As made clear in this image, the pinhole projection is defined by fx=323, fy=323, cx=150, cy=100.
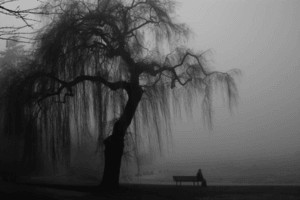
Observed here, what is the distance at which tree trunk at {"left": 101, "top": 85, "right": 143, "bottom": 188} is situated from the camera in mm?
11156

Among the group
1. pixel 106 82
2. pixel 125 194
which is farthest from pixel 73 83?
pixel 125 194

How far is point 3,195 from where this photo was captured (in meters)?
8.00

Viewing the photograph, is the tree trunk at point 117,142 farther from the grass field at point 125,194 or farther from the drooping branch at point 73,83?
the grass field at point 125,194

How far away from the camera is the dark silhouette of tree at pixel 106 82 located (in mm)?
10516

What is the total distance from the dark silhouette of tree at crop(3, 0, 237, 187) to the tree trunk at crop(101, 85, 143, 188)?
0.03 m

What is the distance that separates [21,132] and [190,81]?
6.29 metres

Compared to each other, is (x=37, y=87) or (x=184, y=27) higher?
(x=184, y=27)

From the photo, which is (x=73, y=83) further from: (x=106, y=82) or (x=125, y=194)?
(x=125, y=194)

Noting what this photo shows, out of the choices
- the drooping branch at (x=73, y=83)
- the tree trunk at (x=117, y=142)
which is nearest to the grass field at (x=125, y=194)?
the tree trunk at (x=117, y=142)

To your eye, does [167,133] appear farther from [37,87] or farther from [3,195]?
[3,195]

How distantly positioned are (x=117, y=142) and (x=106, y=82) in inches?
84.2

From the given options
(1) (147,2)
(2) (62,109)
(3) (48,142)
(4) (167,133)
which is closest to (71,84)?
(2) (62,109)

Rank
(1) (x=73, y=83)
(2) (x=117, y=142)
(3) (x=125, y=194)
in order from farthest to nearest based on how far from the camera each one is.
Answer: (2) (x=117, y=142) < (1) (x=73, y=83) < (3) (x=125, y=194)

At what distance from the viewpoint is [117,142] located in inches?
445
